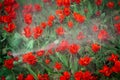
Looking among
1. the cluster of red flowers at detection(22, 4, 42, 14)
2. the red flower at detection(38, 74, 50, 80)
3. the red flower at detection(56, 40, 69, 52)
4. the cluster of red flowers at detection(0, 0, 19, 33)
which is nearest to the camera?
the red flower at detection(38, 74, 50, 80)

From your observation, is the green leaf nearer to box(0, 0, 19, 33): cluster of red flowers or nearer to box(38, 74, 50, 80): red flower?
box(38, 74, 50, 80): red flower

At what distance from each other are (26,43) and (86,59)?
634 millimetres

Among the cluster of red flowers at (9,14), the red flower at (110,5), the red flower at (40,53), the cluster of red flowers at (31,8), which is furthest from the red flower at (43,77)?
the red flower at (110,5)

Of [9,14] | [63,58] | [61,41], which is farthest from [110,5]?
[9,14]

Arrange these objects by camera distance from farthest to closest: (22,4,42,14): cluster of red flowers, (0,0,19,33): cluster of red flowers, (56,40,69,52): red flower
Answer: (22,4,42,14): cluster of red flowers, (0,0,19,33): cluster of red flowers, (56,40,69,52): red flower

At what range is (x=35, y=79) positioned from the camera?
6.92 ft

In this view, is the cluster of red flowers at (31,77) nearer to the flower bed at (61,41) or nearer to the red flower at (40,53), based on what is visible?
the flower bed at (61,41)

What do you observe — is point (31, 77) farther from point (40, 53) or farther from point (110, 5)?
point (110, 5)

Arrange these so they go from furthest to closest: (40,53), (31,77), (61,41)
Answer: (61,41) → (40,53) → (31,77)

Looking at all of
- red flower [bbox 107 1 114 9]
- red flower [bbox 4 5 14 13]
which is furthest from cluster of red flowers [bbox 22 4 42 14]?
red flower [bbox 107 1 114 9]

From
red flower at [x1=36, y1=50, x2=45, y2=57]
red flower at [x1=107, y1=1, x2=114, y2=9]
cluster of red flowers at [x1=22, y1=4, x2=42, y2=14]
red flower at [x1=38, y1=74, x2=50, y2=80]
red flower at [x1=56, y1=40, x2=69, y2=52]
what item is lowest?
red flower at [x1=38, y1=74, x2=50, y2=80]

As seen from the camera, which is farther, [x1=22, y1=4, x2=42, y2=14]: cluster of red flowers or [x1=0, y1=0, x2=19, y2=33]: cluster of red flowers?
[x1=22, y1=4, x2=42, y2=14]: cluster of red flowers

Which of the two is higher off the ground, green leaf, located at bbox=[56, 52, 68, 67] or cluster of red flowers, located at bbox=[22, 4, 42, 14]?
cluster of red flowers, located at bbox=[22, 4, 42, 14]

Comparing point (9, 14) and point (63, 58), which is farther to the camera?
point (9, 14)
